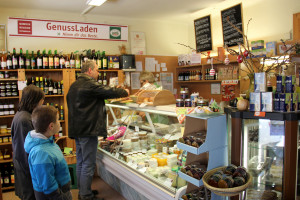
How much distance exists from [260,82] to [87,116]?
232 centimetres

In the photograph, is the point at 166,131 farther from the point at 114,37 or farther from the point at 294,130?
the point at 114,37

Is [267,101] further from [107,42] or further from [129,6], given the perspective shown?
[107,42]

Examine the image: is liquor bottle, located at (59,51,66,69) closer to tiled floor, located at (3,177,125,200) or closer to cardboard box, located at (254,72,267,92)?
tiled floor, located at (3,177,125,200)

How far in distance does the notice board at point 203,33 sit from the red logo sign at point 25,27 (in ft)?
12.7

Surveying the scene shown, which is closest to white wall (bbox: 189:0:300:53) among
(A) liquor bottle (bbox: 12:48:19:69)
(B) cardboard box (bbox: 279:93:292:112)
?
(B) cardboard box (bbox: 279:93:292:112)

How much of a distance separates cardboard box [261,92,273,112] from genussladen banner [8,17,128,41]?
4.85m

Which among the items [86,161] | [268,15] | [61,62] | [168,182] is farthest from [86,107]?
[268,15]

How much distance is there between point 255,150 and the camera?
8.02 feet

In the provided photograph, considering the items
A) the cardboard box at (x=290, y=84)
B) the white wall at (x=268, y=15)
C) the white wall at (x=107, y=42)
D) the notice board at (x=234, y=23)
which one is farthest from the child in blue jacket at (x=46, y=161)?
the white wall at (x=268, y=15)

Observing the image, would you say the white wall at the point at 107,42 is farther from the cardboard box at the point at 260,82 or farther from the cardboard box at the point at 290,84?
the cardboard box at the point at 290,84

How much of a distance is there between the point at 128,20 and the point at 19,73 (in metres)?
3.04

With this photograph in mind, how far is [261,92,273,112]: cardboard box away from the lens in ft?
6.92

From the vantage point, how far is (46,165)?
2037mm

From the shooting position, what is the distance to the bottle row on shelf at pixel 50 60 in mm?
5016
